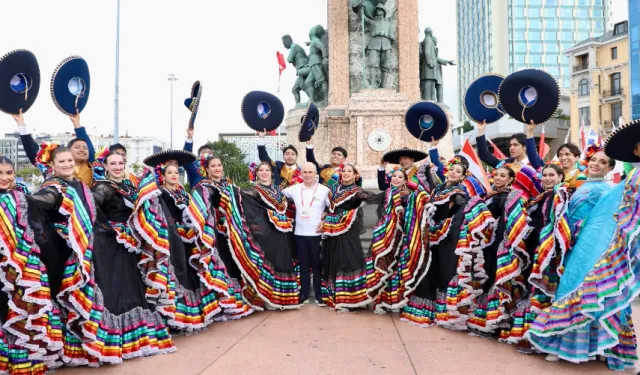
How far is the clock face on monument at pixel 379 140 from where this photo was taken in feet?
39.3

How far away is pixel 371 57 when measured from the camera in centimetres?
1299

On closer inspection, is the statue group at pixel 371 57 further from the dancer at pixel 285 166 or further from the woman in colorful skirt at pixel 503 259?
the woman in colorful skirt at pixel 503 259

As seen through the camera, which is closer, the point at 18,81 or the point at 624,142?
the point at 624,142

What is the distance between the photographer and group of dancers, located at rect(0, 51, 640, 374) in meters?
3.69

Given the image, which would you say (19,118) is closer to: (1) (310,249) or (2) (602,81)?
(1) (310,249)

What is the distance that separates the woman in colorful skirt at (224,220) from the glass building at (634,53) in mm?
32312

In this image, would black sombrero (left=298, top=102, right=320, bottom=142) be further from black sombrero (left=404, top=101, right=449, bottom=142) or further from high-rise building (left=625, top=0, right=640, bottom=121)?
high-rise building (left=625, top=0, right=640, bottom=121)

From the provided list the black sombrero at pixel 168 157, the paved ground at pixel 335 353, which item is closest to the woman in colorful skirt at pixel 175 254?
the black sombrero at pixel 168 157

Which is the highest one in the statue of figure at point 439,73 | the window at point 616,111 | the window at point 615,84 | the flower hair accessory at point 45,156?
the window at point 615,84

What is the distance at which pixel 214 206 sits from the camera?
17.8ft

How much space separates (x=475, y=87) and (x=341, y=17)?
327 inches

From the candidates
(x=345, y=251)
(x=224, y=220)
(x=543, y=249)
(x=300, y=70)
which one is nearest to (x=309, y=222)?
(x=345, y=251)

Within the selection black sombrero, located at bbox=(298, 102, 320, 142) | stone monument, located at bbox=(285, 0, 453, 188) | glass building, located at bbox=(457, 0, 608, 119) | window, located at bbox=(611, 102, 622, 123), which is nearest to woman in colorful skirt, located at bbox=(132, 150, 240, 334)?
black sombrero, located at bbox=(298, 102, 320, 142)

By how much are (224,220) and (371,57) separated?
8.61 meters
